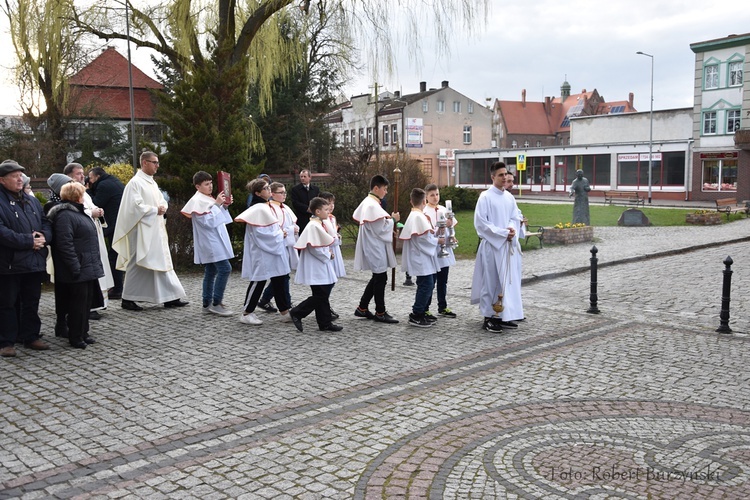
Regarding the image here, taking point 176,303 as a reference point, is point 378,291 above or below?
above

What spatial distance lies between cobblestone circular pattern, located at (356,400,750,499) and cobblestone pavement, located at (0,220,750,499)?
0.02 m

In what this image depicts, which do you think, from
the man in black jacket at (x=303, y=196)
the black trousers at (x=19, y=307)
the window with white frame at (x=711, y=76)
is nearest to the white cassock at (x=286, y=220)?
the black trousers at (x=19, y=307)

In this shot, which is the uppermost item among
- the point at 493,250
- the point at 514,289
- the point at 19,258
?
the point at 19,258

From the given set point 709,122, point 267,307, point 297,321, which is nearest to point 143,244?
point 267,307

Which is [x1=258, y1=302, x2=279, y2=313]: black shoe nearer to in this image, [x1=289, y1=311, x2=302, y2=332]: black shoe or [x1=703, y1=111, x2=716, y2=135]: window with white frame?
[x1=289, y1=311, x2=302, y2=332]: black shoe

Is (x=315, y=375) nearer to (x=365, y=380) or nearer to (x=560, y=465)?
(x=365, y=380)

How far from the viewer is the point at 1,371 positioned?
281 inches

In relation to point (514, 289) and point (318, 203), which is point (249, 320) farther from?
Answer: point (514, 289)

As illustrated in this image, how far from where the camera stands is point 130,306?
10.5 meters

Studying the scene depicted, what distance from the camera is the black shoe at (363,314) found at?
9.90 m

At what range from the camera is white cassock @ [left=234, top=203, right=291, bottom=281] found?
932 centimetres

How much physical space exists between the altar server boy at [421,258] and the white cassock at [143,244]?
12.0 ft

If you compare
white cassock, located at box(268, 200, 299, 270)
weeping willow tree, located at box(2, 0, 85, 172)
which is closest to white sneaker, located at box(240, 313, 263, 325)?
white cassock, located at box(268, 200, 299, 270)

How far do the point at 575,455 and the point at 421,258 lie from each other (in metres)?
4.72
